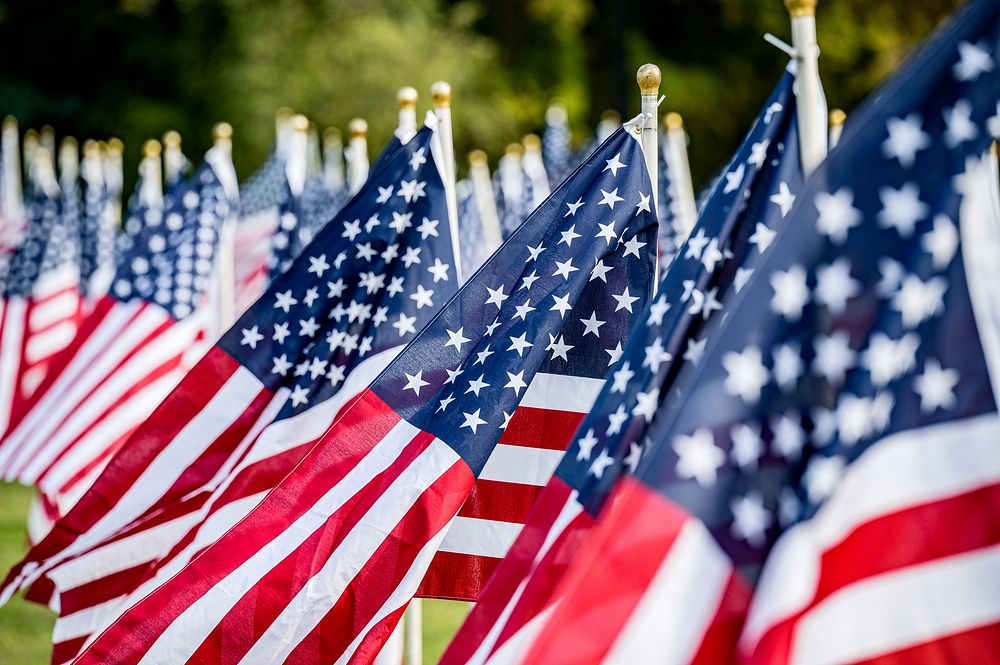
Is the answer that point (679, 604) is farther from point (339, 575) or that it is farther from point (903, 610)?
point (339, 575)

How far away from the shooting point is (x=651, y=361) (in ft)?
10.3

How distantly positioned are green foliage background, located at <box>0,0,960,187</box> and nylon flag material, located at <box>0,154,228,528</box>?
43.0 ft

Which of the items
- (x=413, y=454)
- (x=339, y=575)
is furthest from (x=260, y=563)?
(x=413, y=454)

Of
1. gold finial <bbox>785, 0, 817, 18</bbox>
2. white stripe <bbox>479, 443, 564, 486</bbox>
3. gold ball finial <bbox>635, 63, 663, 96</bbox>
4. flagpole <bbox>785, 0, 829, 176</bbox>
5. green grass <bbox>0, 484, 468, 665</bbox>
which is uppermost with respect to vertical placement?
gold ball finial <bbox>635, 63, 663, 96</bbox>

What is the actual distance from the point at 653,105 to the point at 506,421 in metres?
1.04

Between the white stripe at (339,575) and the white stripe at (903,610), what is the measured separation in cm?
156

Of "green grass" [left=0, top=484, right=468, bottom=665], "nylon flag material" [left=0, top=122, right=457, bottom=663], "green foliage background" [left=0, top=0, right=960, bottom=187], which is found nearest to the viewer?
"nylon flag material" [left=0, top=122, right=457, bottom=663]

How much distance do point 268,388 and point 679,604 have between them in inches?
110

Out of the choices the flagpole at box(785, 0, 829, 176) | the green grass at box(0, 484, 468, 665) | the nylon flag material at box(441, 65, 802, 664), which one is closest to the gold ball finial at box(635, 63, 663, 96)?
the nylon flag material at box(441, 65, 802, 664)

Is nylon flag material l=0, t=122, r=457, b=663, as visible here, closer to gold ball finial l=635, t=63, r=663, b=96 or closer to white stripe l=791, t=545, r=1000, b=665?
gold ball finial l=635, t=63, r=663, b=96

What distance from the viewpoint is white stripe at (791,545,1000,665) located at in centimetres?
A: 249

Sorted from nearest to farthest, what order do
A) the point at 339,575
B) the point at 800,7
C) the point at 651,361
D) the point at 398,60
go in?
1. the point at 800,7
2. the point at 651,361
3. the point at 339,575
4. the point at 398,60

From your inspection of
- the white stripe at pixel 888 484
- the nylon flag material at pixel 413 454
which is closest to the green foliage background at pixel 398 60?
the nylon flag material at pixel 413 454

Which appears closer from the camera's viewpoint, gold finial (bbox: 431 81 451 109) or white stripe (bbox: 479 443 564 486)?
white stripe (bbox: 479 443 564 486)
